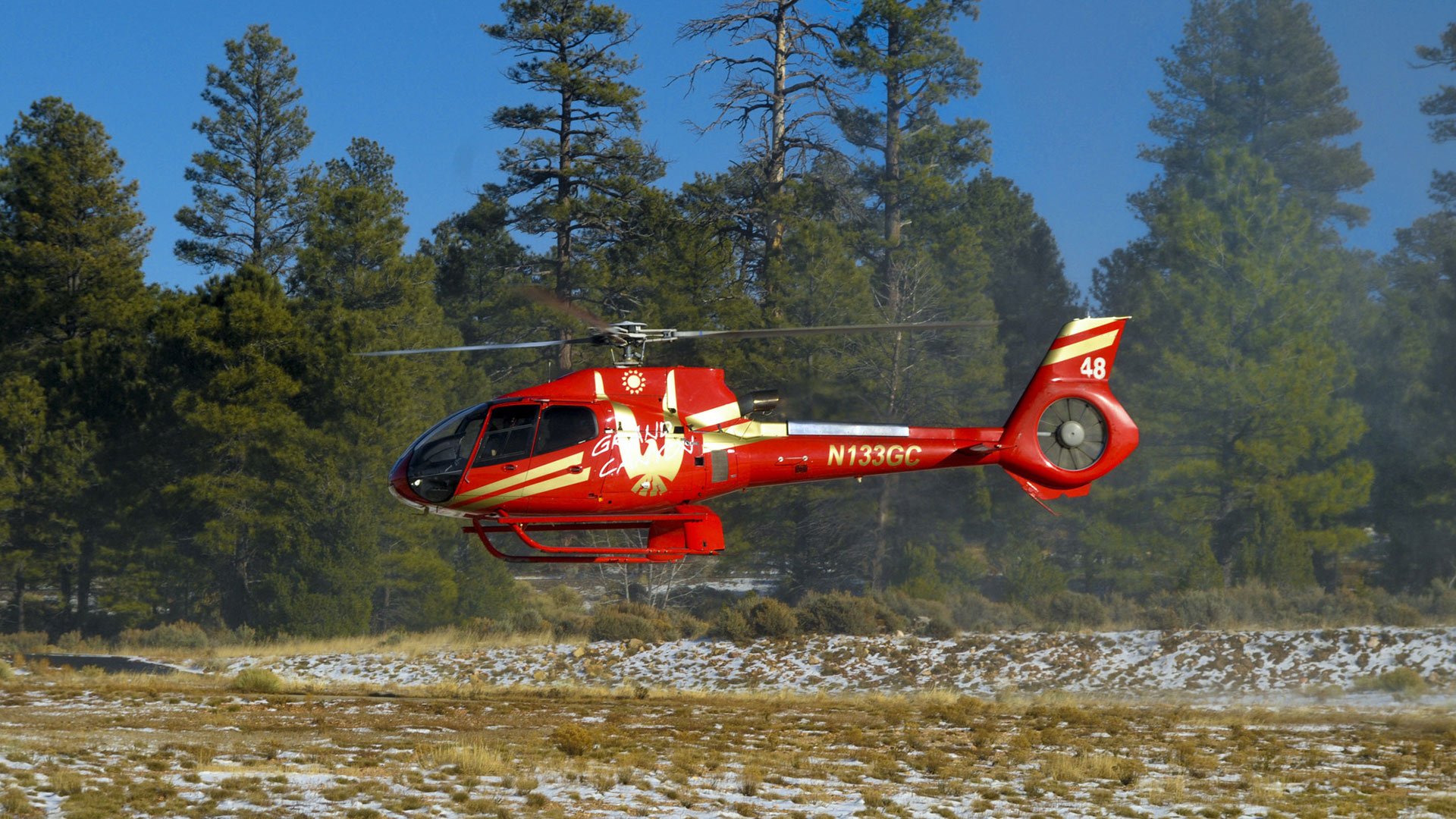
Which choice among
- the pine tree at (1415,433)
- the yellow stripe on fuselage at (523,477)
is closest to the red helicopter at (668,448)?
the yellow stripe on fuselage at (523,477)

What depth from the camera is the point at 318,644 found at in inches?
1399

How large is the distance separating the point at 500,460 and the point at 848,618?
1905cm

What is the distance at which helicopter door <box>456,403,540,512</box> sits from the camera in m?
16.1

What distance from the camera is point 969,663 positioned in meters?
30.0

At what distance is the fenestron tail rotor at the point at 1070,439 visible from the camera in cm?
1867

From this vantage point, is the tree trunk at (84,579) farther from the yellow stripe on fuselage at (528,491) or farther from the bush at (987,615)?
the yellow stripe on fuselage at (528,491)

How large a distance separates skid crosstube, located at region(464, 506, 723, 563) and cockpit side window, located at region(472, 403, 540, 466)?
736 millimetres

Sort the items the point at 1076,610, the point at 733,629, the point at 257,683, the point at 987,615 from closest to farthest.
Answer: the point at 257,683, the point at 733,629, the point at 987,615, the point at 1076,610

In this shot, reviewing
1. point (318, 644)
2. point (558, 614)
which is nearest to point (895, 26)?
point (558, 614)

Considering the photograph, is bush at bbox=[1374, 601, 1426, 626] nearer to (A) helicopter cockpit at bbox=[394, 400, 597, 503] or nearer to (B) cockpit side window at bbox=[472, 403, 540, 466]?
(A) helicopter cockpit at bbox=[394, 400, 597, 503]

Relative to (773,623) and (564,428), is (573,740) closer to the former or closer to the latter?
(564,428)

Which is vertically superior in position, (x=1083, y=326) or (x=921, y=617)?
(x=1083, y=326)

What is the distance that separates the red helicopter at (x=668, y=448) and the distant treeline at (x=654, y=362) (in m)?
15.2

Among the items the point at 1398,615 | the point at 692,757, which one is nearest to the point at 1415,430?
the point at 1398,615
